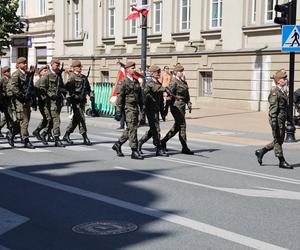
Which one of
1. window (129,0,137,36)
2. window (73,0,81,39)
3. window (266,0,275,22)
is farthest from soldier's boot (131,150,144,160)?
window (73,0,81,39)

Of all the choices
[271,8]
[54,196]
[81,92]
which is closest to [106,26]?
[271,8]

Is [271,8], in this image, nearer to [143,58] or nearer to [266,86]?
[266,86]

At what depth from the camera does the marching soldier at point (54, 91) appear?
535 inches

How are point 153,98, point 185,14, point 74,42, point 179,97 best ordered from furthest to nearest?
point 74,42 < point 185,14 < point 179,97 < point 153,98

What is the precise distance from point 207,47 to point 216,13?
1571 millimetres

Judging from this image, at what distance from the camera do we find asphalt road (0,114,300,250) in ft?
19.8

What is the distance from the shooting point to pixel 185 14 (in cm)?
2934

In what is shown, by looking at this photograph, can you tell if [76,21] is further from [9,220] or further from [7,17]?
[9,220]

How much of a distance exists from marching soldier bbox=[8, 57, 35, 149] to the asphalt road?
79 cm

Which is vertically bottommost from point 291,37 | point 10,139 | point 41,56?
point 10,139

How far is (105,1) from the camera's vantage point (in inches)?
1394

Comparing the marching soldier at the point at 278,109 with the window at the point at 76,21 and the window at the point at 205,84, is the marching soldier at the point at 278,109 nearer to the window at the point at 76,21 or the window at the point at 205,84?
the window at the point at 205,84

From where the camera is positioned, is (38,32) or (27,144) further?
(38,32)

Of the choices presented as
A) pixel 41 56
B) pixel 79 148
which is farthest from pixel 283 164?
pixel 41 56
